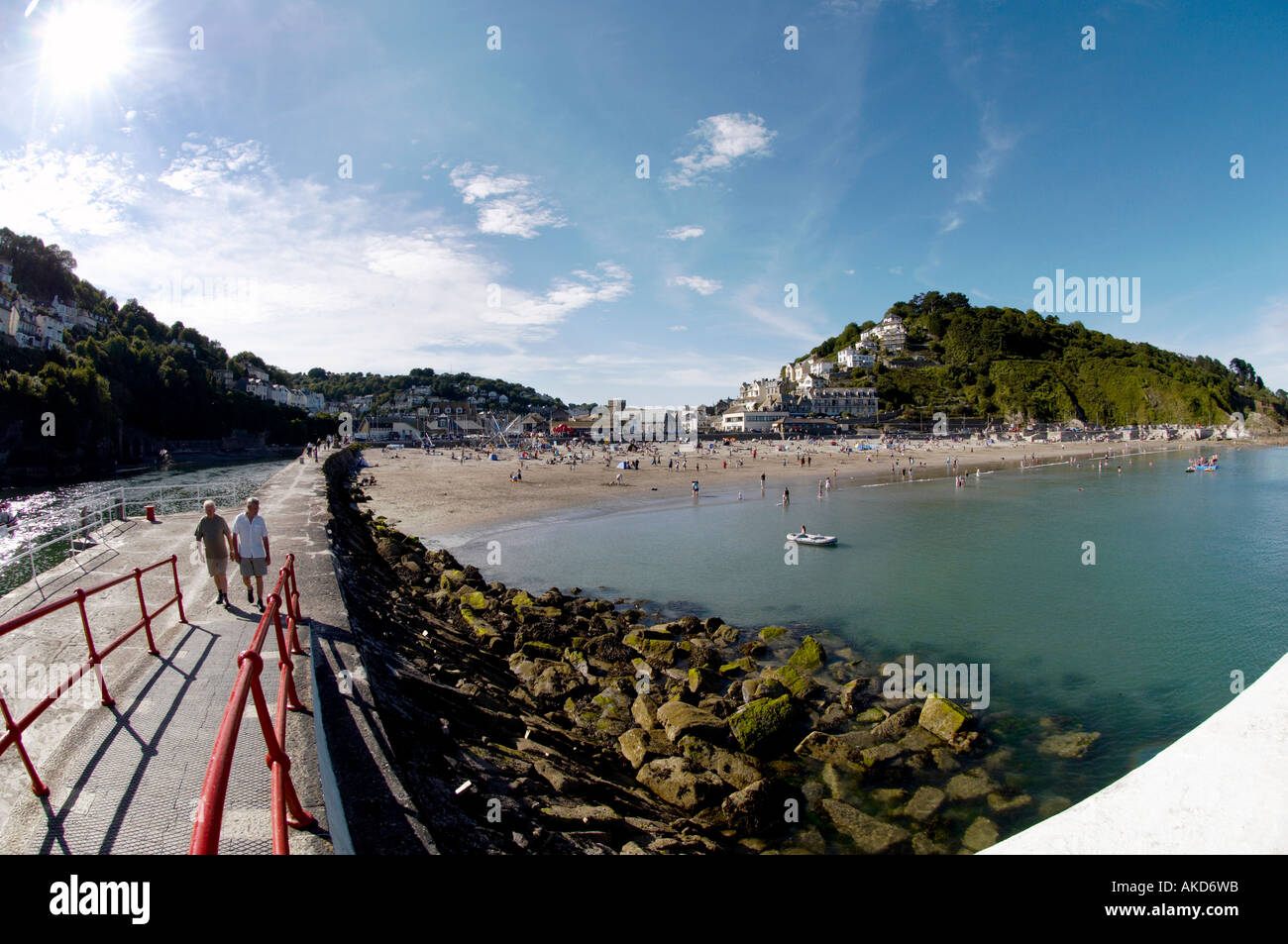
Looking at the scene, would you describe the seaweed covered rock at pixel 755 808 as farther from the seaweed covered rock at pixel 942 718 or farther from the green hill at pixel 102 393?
the green hill at pixel 102 393

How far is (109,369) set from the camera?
3573 inches

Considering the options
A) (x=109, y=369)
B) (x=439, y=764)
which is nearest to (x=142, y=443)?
(x=109, y=369)

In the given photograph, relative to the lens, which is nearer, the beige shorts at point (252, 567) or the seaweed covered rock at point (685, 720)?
the beige shorts at point (252, 567)

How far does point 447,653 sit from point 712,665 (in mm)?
5933

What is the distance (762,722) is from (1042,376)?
155m

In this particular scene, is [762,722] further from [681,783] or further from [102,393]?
[102,393]

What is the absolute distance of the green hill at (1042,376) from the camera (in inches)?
4968

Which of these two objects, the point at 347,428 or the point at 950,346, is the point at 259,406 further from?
the point at 950,346

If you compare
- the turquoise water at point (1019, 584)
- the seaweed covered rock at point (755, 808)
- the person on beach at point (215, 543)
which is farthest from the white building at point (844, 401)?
the person on beach at point (215, 543)

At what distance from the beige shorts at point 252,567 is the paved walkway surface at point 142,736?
55 cm

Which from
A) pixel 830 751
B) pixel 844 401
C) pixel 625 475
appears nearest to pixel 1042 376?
pixel 844 401

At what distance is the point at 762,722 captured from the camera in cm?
1077

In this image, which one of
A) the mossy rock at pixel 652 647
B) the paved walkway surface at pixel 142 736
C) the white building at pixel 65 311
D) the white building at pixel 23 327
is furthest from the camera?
the white building at pixel 65 311
